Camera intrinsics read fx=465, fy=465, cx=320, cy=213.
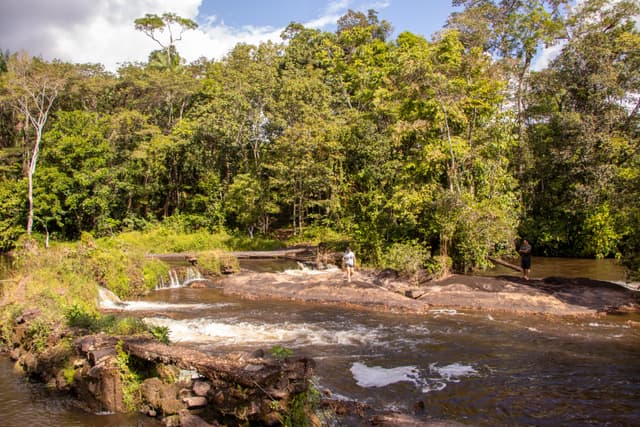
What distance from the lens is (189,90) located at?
40.1m

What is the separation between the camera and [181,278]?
70.1 feet

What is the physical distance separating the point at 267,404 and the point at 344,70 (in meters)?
38.4

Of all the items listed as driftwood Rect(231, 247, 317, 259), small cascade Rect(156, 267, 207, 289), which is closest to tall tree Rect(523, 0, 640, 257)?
driftwood Rect(231, 247, 317, 259)

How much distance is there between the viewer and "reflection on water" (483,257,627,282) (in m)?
21.6

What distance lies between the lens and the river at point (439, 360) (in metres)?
7.96

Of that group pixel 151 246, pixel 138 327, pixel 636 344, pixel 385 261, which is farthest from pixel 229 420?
pixel 151 246

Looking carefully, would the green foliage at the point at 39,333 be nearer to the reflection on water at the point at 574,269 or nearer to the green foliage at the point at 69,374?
the green foliage at the point at 69,374

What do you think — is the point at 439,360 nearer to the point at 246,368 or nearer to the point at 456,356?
the point at 456,356

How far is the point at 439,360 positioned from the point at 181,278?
1407 centimetres

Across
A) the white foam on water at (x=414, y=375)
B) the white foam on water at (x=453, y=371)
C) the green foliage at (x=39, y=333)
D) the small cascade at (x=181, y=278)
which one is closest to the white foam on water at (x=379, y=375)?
the white foam on water at (x=414, y=375)

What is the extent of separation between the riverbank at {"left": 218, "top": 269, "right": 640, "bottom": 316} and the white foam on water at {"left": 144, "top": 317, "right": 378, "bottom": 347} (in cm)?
340

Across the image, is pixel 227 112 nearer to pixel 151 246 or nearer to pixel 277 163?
pixel 277 163

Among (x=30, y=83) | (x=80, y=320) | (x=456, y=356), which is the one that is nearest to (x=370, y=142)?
(x=456, y=356)

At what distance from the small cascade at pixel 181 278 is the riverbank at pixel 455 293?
2.43 m
